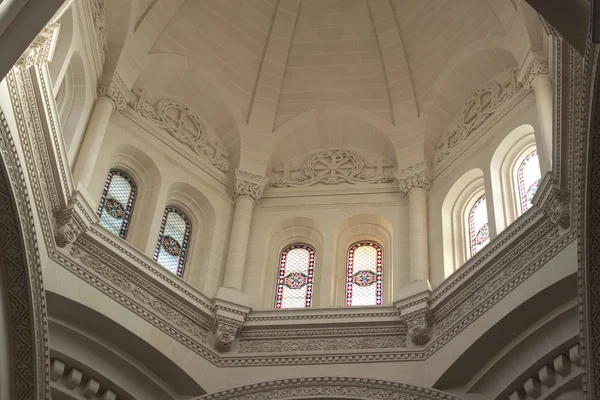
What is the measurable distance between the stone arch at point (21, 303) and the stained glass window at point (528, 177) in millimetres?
7726

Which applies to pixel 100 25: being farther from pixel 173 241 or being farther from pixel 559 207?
pixel 559 207

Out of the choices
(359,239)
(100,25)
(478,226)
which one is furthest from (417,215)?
(100,25)

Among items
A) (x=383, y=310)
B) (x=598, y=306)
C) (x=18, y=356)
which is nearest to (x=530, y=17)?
(x=383, y=310)

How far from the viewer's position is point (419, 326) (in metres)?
15.5

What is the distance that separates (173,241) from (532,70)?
6.69 m

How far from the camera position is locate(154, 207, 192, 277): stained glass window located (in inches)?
690

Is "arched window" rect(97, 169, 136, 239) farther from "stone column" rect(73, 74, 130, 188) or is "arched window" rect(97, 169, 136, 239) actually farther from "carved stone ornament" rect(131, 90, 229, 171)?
"carved stone ornament" rect(131, 90, 229, 171)

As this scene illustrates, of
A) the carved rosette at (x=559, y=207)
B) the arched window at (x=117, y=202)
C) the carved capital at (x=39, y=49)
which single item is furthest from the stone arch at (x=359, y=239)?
the carved capital at (x=39, y=49)

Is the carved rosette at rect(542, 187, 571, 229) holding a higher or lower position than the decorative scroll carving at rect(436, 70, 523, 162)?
lower

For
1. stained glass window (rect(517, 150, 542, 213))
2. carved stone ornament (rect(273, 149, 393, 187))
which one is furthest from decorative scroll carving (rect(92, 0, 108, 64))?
stained glass window (rect(517, 150, 542, 213))

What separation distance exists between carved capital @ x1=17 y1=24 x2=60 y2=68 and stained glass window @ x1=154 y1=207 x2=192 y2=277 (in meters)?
4.62

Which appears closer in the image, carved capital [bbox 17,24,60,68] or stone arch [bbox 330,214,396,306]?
carved capital [bbox 17,24,60,68]

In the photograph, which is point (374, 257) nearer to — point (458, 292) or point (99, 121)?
point (458, 292)

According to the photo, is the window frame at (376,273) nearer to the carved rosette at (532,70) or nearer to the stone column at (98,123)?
the carved rosette at (532,70)
